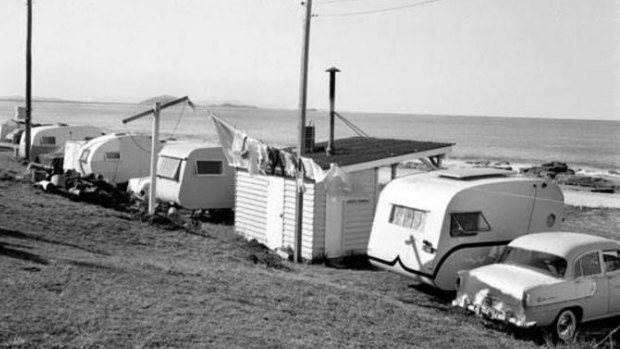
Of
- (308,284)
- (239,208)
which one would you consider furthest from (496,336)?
(239,208)

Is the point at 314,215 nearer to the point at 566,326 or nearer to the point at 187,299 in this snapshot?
the point at 566,326

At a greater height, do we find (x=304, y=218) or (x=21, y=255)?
(x=304, y=218)

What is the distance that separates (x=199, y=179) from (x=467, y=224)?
433 inches

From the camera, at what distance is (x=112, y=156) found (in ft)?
86.0

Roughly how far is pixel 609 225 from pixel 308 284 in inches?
659

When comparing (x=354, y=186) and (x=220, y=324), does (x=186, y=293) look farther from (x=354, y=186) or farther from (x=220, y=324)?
(x=354, y=186)

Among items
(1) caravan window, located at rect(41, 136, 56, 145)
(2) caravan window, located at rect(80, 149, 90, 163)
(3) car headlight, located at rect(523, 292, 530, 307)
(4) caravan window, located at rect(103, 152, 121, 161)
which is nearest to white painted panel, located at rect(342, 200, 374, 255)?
(3) car headlight, located at rect(523, 292, 530, 307)

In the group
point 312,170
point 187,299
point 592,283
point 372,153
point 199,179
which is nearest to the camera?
point 187,299

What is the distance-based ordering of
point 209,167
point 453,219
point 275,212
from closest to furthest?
point 453,219, point 275,212, point 209,167

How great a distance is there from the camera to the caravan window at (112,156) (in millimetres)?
26109

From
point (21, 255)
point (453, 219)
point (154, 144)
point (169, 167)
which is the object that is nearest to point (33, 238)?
point (21, 255)

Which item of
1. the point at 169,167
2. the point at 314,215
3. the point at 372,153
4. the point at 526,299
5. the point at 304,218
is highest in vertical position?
the point at 372,153

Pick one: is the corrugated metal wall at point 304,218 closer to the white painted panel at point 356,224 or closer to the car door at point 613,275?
the white painted panel at point 356,224

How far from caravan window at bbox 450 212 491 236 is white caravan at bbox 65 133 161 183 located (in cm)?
1694
